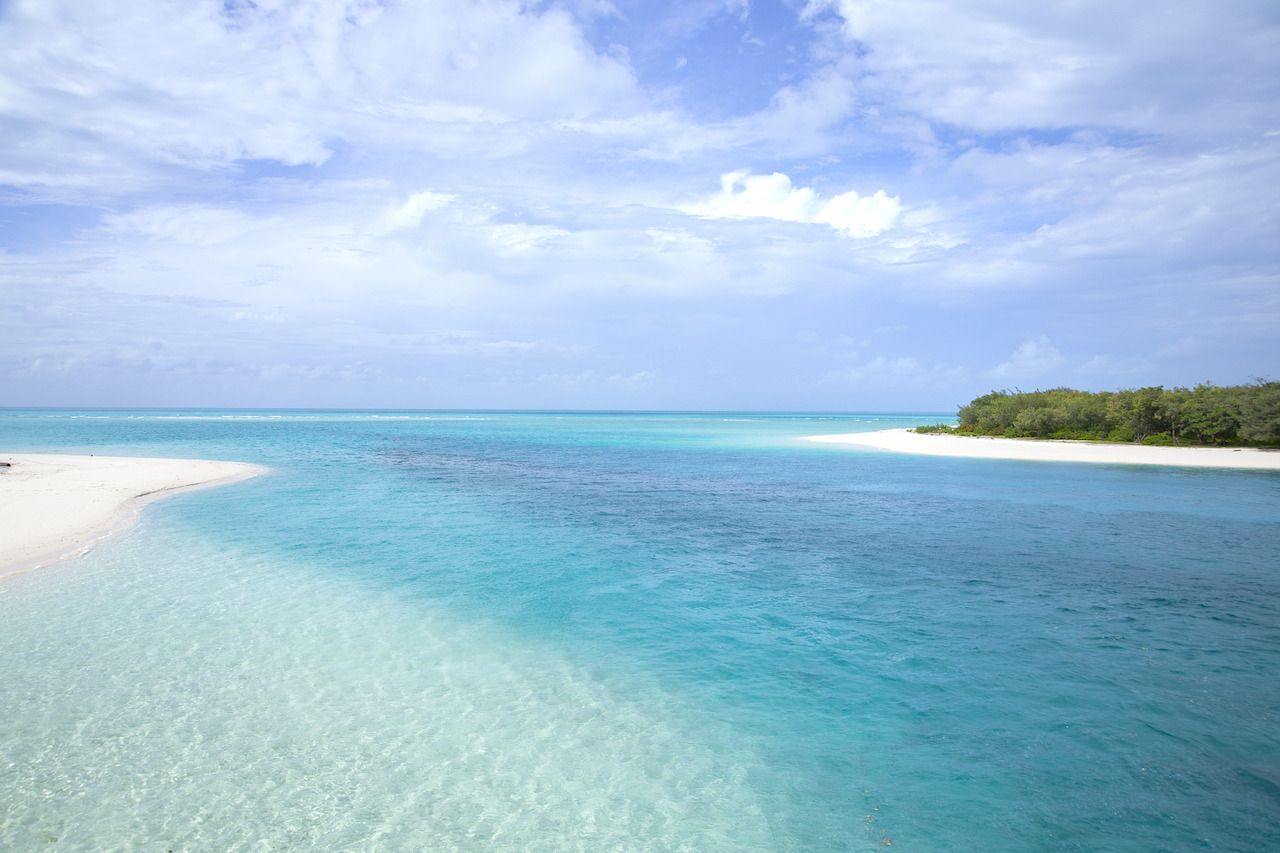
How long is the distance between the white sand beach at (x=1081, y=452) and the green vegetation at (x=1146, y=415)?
4.72ft

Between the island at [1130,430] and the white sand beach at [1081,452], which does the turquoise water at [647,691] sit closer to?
the white sand beach at [1081,452]

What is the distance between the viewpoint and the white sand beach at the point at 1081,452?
103 feet

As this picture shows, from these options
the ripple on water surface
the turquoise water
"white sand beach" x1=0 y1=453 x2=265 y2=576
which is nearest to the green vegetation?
the turquoise water

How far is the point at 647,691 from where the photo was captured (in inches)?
286

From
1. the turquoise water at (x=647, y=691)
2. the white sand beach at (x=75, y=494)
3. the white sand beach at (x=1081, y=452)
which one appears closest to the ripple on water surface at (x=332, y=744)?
the turquoise water at (x=647, y=691)

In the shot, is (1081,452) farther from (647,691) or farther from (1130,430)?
(647,691)

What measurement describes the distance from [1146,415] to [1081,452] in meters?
6.50

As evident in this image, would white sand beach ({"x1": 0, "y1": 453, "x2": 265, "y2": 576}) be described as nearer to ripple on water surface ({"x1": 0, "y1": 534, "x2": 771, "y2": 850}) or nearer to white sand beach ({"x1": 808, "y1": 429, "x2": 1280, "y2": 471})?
ripple on water surface ({"x1": 0, "y1": 534, "x2": 771, "y2": 850})

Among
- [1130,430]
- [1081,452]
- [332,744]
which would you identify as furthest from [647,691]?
[1130,430]

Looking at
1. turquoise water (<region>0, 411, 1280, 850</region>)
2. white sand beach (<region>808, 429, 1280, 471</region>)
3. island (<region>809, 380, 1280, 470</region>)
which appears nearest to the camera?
turquoise water (<region>0, 411, 1280, 850</region>)

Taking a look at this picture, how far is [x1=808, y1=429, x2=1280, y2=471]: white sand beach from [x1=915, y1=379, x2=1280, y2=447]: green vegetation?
4.72 ft

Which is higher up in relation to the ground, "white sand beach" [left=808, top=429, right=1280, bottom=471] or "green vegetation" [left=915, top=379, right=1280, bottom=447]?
"green vegetation" [left=915, top=379, right=1280, bottom=447]

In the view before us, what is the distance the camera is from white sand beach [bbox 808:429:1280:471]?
103 feet

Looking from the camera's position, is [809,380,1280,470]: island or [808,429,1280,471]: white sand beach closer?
[808,429,1280,471]: white sand beach
